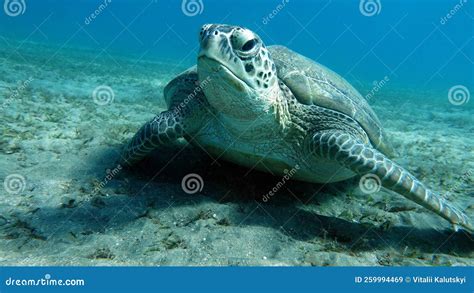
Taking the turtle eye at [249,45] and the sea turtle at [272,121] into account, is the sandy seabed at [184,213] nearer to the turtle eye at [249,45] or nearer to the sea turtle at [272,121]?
the sea turtle at [272,121]

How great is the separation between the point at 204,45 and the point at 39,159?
2949 millimetres

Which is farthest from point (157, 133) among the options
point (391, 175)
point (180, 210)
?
point (391, 175)

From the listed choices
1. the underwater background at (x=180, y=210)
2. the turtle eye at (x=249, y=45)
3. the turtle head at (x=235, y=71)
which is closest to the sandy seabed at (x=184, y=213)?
the underwater background at (x=180, y=210)

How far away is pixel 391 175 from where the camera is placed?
3209 millimetres

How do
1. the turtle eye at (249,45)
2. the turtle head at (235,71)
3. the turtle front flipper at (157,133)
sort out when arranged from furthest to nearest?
the turtle front flipper at (157,133), the turtle eye at (249,45), the turtle head at (235,71)

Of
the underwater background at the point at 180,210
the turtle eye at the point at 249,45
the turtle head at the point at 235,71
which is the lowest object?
the underwater background at the point at 180,210

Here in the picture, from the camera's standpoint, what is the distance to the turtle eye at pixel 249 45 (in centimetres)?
317

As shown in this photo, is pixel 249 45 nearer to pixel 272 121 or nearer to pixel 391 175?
pixel 272 121

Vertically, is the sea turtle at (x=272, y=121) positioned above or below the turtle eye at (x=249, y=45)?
below

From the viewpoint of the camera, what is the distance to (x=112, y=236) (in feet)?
9.61

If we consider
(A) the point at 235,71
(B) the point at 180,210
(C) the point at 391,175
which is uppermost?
(C) the point at 391,175

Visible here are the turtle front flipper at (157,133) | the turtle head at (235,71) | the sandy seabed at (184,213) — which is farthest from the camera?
the turtle front flipper at (157,133)

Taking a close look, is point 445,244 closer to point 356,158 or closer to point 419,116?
point 356,158

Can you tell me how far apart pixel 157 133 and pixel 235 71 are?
1441 millimetres
